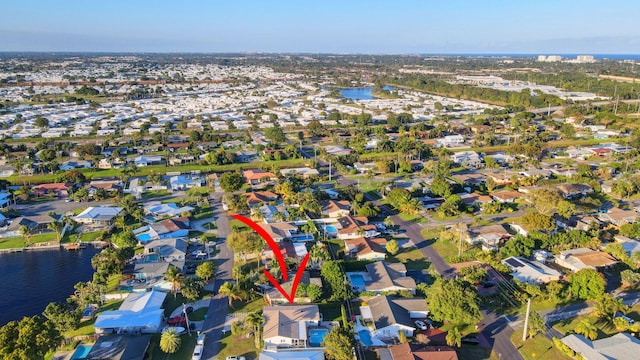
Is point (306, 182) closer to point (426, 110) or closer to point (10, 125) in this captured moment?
point (426, 110)

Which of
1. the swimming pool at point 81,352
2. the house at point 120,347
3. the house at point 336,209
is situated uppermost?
the house at point 336,209

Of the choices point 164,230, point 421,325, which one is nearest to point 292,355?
point 421,325

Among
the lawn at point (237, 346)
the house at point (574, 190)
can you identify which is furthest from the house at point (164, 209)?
the house at point (574, 190)

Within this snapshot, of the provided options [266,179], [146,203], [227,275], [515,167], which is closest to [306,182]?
[266,179]

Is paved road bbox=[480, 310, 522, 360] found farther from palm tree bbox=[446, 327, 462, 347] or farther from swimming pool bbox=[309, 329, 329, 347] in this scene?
swimming pool bbox=[309, 329, 329, 347]

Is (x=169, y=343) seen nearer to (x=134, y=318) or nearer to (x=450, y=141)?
(x=134, y=318)

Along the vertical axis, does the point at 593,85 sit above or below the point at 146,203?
above

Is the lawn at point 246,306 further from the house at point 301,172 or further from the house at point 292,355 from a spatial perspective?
the house at point 301,172
